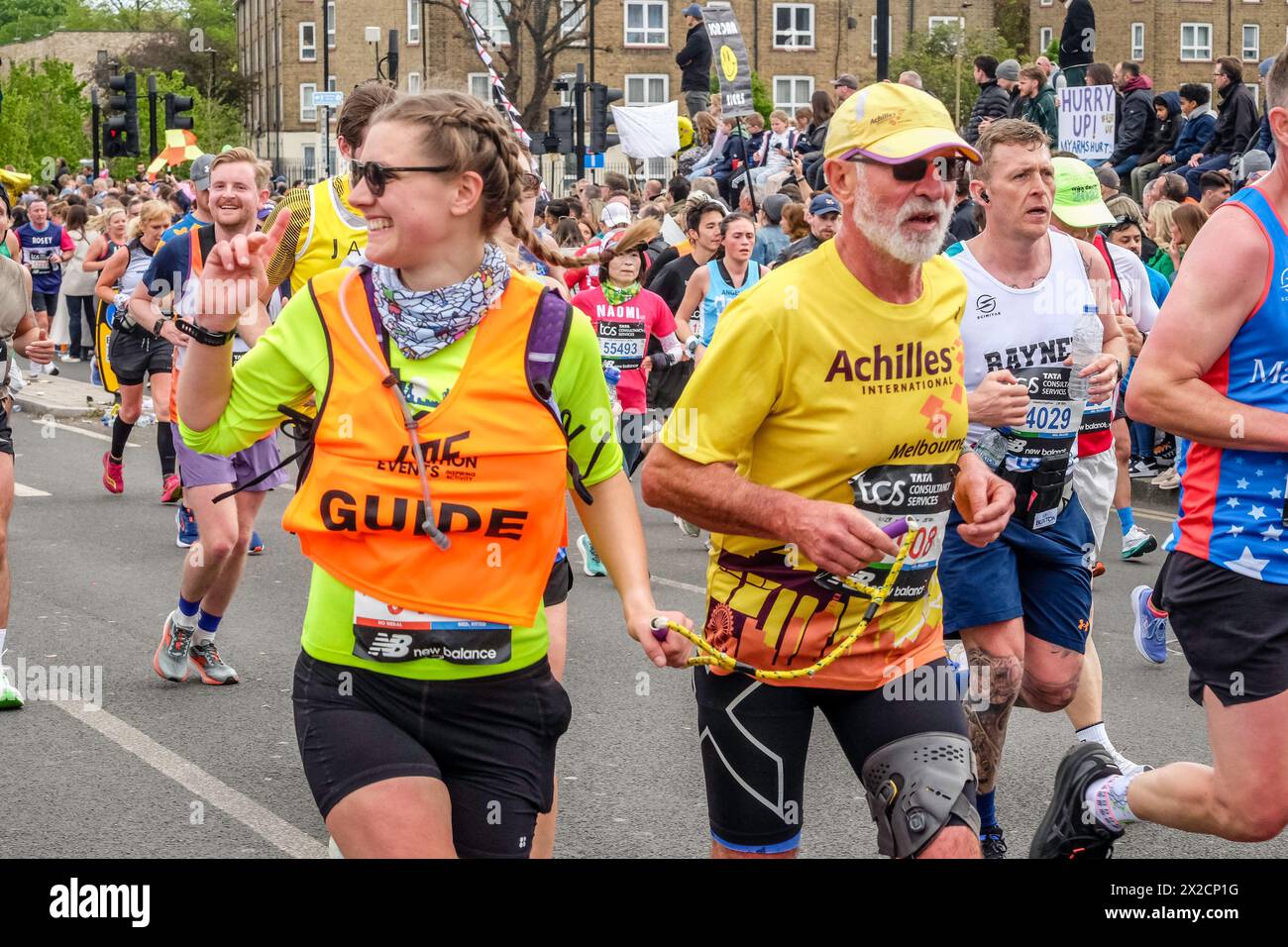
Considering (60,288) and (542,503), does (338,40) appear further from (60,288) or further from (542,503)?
(542,503)

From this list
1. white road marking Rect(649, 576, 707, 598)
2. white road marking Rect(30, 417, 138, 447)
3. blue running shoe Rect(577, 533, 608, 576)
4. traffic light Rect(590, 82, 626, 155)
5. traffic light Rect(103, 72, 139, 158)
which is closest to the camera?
white road marking Rect(649, 576, 707, 598)

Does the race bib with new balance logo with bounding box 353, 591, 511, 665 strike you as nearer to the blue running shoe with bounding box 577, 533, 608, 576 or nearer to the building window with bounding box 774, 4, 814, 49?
the blue running shoe with bounding box 577, 533, 608, 576

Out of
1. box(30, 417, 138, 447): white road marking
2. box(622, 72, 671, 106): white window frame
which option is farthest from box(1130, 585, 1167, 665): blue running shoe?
box(622, 72, 671, 106): white window frame

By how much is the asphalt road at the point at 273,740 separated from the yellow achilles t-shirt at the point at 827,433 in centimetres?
180

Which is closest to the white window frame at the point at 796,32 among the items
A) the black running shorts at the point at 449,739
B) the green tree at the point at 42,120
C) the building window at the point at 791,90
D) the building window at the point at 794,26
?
the building window at the point at 794,26

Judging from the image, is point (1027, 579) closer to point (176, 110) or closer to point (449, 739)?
point (449, 739)

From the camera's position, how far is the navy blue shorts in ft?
16.5

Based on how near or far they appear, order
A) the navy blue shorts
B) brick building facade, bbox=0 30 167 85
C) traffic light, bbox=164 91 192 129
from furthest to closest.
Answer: brick building facade, bbox=0 30 167 85 < traffic light, bbox=164 91 192 129 < the navy blue shorts

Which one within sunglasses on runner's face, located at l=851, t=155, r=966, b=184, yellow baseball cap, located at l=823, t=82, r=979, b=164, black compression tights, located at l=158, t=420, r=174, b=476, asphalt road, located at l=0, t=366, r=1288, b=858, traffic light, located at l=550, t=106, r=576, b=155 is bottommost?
asphalt road, located at l=0, t=366, r=1288, b=858

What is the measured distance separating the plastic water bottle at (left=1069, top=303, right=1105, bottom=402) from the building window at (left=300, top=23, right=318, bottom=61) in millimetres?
76852

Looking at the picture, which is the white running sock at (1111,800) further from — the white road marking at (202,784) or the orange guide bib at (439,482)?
the white road marking at (202,784)

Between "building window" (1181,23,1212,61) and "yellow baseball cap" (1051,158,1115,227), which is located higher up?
"building window" (1181,23,1212,61)
